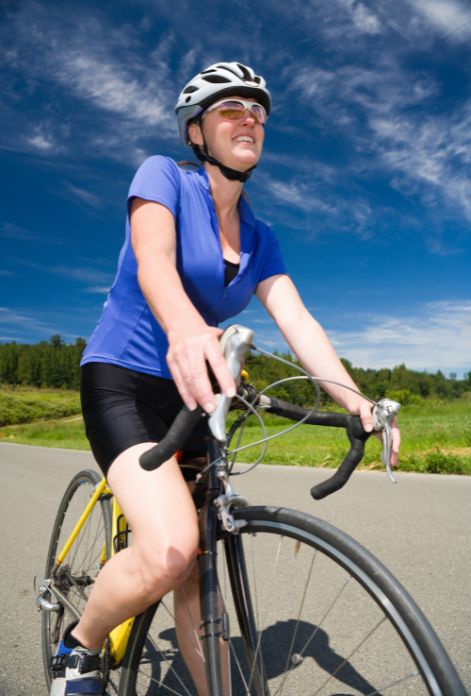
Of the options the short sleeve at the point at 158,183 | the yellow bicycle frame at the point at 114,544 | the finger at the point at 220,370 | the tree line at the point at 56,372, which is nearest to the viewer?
the finger at the point at 220,370

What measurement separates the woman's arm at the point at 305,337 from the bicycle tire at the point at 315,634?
42 cm

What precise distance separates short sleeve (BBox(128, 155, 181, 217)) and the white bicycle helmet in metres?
0.30

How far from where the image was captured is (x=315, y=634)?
10.5ft

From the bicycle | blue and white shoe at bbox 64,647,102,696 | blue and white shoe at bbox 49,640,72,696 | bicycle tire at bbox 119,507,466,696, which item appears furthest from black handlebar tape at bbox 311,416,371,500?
blue and white shoe at bbox 49,640,72,696

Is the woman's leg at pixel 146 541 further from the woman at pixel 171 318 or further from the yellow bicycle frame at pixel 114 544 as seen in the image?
the yellow bicycle frame at pixel 114 544

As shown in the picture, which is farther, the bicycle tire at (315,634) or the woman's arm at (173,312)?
the bicycle tire at (315,634)

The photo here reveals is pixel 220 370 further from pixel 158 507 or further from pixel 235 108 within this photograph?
pixel 235 108

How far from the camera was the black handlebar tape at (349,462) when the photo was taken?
1.63 metres

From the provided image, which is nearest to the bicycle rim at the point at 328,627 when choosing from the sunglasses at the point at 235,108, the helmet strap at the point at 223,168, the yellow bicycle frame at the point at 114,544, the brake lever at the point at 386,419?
the brake lever at the point at 386,419

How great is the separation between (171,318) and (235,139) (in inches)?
38.3

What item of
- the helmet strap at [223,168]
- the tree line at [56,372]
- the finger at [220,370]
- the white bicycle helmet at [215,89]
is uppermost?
the tree line at [56,372]

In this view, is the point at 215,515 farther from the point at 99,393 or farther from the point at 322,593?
the point at 322,593

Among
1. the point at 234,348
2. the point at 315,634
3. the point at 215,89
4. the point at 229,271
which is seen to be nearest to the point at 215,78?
the point at 215,89

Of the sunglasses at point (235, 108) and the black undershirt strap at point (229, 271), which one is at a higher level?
the sunglasses at point (235, 108)
